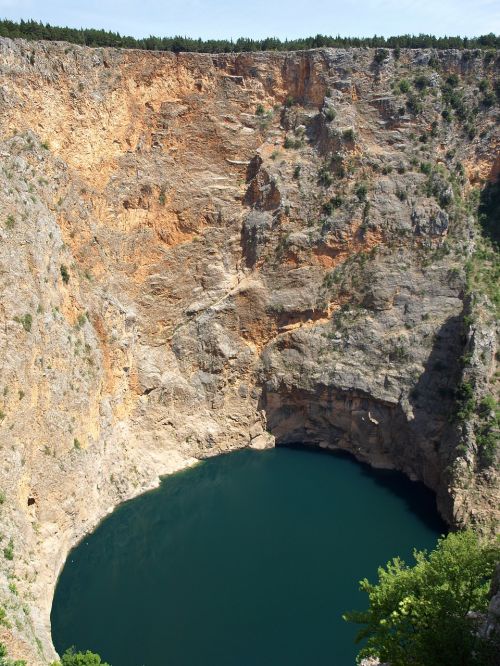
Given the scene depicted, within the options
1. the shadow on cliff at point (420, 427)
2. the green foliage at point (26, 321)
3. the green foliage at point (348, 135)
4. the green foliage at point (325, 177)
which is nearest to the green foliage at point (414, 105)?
the green foliage at point (348, 135)

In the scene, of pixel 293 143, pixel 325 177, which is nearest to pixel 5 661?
pixel 325 177

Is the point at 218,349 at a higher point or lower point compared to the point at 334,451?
higher

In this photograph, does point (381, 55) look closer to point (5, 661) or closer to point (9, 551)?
point (9, 551)

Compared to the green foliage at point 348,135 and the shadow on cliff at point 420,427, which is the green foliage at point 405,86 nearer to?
the green foliage at point 348,135

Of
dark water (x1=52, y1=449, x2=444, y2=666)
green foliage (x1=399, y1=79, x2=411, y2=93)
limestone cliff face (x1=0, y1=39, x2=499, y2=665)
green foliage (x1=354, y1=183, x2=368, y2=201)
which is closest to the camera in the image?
dark water (x1=52, y1=449, x2=444, y2=666)

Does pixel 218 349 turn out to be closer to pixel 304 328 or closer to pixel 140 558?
pixel 304 328

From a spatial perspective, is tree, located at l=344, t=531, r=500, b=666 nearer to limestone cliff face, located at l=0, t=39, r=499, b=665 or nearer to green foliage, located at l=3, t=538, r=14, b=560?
green foliage, located at l=3, t=538, r=14, b=560

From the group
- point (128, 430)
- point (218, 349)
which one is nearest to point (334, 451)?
point (218, 349)

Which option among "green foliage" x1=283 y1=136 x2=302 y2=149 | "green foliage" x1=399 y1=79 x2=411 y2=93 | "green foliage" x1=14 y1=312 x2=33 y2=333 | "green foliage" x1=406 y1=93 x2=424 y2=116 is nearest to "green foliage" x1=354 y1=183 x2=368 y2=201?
"green foliage" x1=283 y1=136 x2=302 y2=149
